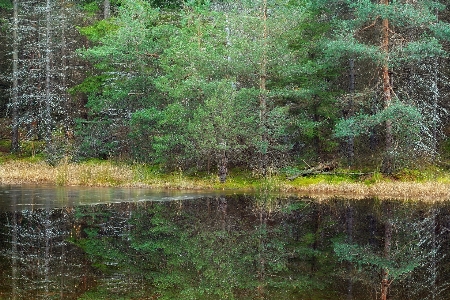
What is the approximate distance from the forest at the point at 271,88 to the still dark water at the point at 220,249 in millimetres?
5137

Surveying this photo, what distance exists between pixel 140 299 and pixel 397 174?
53.8ft

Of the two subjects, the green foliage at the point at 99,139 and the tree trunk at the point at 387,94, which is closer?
the tree trunk at the point at 387,94

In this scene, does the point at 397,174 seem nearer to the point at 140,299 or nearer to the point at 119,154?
the point at 119,154

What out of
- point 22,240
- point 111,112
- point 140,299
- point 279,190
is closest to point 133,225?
point 22,240

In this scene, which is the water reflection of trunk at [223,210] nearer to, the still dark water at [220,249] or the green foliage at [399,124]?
the still dark water at [220,249]

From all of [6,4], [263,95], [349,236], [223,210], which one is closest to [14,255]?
[349,236]

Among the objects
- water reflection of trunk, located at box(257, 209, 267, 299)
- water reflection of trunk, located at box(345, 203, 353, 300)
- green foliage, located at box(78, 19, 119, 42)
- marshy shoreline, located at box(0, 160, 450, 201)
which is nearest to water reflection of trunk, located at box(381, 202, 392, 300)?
water reflection of trunk, located at box(345, 203, 353, 300)

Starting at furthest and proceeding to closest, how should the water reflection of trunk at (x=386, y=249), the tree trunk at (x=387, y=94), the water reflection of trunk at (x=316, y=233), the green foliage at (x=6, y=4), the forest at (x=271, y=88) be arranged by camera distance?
the green foliage at (x=6, y=4), the tree trunk at (x=387, y=94), the forest at (x=271, y=88), the water reflection of trunk at (x=316, y=233), the water reflection of trunk at (x=386, y=249)

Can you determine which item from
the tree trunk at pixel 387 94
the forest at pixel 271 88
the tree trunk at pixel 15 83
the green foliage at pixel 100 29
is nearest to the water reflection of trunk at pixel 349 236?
the tree trunk at pixel 387 94

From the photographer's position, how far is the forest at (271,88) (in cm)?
2003

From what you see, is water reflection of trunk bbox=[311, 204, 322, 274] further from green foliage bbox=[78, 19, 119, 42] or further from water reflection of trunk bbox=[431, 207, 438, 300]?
green foliage bbox=[78, 19, 119, 42]

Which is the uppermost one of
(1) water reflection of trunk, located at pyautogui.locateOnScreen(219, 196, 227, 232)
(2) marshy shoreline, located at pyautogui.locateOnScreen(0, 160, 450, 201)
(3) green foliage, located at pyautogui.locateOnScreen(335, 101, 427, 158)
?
(3) green foliage, located at pyautogui.locateOnScreen(335, 101, 427, 158)

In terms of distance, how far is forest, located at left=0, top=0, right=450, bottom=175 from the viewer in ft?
65.7

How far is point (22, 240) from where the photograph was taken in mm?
9797
